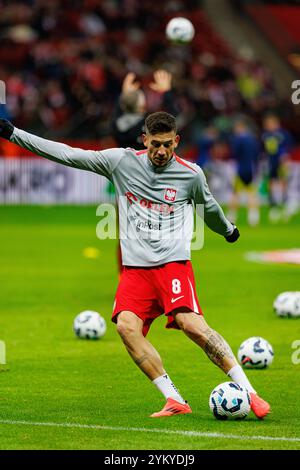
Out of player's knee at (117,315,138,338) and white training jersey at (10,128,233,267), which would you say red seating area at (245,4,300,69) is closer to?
white training jersey at (10,128,233,267)

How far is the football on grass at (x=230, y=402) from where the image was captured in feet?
28.2

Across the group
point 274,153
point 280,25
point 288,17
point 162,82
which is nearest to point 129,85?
point 162,82

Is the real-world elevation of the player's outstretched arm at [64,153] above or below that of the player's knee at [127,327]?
above

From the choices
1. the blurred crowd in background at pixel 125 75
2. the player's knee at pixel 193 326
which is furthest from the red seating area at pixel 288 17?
the player's knee at pixel 193 326

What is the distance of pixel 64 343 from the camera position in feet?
41.7

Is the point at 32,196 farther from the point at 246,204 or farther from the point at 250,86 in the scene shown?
the point at 250,86

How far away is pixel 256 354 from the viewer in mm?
11117

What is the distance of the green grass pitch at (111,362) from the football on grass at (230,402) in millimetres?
84

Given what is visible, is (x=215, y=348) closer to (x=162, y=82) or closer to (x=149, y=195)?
(x=149, y=195)

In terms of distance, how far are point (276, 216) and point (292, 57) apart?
15.0 metres

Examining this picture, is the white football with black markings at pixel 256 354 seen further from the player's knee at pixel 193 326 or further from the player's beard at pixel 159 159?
the player's beard at pixel 159 159

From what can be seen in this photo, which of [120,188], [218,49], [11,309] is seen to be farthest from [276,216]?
[120,188]

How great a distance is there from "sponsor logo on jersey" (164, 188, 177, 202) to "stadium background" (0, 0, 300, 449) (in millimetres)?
1683

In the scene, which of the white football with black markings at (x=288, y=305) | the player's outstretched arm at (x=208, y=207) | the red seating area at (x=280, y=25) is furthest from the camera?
the red seating area at (x=280, y=25)
